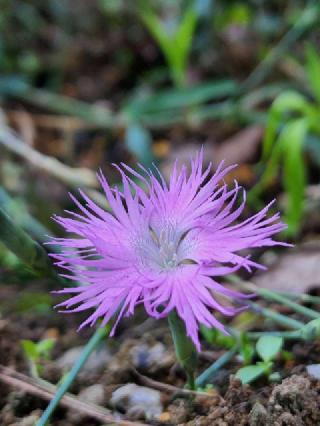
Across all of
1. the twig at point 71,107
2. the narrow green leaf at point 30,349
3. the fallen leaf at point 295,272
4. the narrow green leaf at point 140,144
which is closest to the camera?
the narrow green leaf at point 30,349

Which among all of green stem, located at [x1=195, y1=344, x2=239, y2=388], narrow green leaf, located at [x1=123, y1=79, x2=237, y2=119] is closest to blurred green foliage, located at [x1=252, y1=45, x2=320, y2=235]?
narrow green leaf, located at [x1=123, y1=79, x2=237, y2=119]

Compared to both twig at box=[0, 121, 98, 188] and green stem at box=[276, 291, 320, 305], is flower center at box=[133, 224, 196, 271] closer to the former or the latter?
green stem at box=[276, 291, 320, 305]

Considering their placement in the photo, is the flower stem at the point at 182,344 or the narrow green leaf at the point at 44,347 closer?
the flower stem at the point at 182,344

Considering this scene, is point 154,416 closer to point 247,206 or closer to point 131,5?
point 247,206

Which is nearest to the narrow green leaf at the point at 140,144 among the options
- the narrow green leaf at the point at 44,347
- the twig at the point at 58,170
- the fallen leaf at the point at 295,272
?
the twig at the point at 58,170

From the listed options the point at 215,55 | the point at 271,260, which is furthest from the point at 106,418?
the point at 215,55

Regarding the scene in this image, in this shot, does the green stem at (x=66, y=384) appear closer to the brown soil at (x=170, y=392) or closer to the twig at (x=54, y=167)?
the brown soil at (x=170, y=392)
